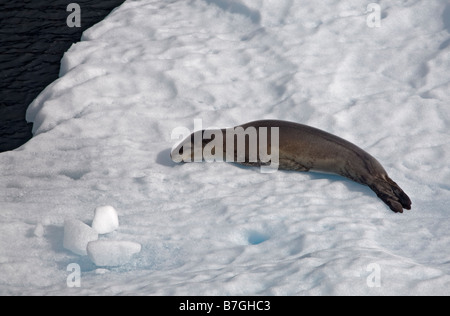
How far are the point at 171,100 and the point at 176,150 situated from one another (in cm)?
110

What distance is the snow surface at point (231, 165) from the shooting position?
12.6 feet

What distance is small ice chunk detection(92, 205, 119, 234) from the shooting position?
4.28m

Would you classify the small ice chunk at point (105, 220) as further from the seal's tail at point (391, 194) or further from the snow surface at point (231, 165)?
the seal's tail at point (391, 194)

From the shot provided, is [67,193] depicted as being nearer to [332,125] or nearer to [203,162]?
[203,162]

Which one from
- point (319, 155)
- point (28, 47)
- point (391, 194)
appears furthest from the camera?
point (28, 47)

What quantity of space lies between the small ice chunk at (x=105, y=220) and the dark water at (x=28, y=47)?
85.9 inches

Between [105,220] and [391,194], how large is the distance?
6.37 ft

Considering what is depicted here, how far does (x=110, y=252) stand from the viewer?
4035 millimetres

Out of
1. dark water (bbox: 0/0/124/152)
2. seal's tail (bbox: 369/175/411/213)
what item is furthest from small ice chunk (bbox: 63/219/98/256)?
dark water (bbox: 0/0/124/152)

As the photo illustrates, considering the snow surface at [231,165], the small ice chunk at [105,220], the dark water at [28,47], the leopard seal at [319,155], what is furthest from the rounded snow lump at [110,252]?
the dark water at [28,47]

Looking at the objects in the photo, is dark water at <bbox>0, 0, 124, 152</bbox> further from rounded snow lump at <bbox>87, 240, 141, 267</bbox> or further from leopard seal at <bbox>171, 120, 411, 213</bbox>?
rounded snow lump at <bbox>87, 240, 141, 267</bbox>

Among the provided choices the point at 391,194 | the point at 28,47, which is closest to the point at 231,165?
the point at 391,194

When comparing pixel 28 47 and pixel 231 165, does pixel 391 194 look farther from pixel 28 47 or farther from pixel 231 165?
pixel 28 47

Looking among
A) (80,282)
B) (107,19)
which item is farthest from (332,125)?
(107,19)
